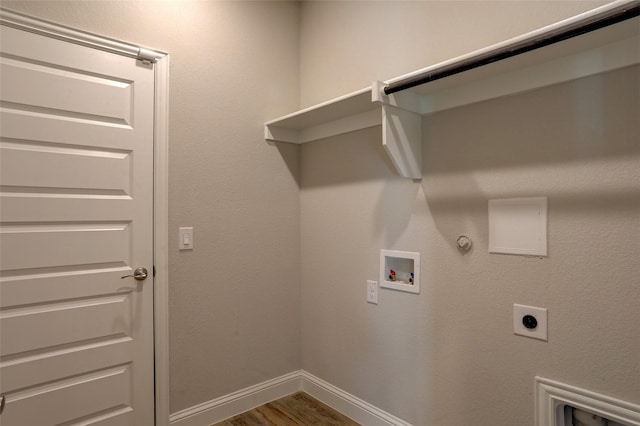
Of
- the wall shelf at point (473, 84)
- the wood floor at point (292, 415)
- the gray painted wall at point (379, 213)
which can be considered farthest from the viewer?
the wood floor at point (292, 415)

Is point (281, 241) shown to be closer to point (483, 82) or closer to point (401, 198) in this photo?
point (401, 198)

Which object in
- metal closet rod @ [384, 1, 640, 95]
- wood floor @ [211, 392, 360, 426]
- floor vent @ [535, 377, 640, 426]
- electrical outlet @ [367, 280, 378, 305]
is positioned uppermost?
metal closet rod @ [384, 1, 640, 95]

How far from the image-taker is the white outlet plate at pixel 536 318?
1402 millimetres

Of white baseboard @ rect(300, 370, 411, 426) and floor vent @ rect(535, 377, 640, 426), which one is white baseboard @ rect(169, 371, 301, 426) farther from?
floor vent @ rect(535, 377, 640, 426)

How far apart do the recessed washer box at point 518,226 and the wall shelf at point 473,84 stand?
43cm

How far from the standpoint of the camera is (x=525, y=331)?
1.45 metres

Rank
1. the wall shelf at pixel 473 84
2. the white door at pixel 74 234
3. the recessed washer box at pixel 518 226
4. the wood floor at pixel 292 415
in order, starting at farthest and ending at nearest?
the wood floor at pixel 292 415, the white door at pixel 74 234, the recessed washer box at pixel 518 226, the wall shelf at pixel 473 84

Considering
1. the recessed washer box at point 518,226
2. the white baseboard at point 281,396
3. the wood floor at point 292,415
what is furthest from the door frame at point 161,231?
the recessed washer box at point 518,226

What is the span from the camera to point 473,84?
5.16 ft

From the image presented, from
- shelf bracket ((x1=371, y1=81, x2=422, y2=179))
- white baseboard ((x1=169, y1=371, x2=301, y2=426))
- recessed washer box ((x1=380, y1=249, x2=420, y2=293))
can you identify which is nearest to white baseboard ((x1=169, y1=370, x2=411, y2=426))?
white baseboard ((x1=169, y1=371, x2=301, y2=426))

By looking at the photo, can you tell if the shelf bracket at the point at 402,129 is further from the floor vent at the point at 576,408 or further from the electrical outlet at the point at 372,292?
the floor vent at the point at 576,408

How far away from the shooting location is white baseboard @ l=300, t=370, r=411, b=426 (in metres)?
1.97

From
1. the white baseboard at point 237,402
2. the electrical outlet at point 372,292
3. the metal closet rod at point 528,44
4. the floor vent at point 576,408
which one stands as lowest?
the white baseboard at point 237,402

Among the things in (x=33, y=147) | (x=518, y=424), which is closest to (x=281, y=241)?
(x=33, y=147)
